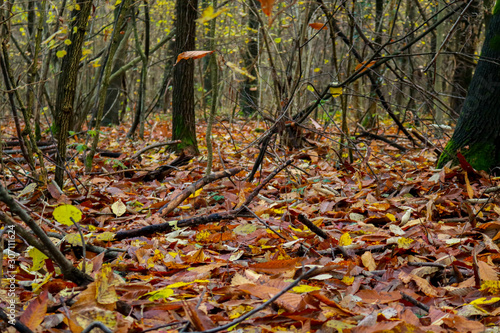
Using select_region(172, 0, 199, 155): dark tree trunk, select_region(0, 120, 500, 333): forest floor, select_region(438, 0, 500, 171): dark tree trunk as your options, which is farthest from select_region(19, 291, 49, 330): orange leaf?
select_region(172, 0, 199, 155): dark tree trunk

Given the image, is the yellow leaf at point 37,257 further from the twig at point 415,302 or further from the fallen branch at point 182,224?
the twig at point 415,302

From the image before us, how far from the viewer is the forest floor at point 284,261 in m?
1.53

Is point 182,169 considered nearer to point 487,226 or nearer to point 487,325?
point 487,226

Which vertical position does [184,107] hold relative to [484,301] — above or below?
above

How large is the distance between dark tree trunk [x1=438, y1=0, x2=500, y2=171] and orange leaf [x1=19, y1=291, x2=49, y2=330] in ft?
10.2

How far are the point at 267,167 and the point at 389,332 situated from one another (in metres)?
3.49

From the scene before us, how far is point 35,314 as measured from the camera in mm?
1397

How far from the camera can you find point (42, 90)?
18.7 feet

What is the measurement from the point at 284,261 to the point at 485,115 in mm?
2450

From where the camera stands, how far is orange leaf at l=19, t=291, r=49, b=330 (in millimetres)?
1387

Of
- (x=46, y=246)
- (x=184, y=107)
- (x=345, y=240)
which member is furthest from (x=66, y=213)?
(x=184, y=107)

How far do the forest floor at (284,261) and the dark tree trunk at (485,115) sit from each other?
22 cm

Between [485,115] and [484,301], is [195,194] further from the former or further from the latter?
[485,115]

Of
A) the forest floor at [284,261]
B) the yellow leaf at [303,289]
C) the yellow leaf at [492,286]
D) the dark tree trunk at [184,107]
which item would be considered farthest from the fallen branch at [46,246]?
the dark tree trunk at [184,107]
